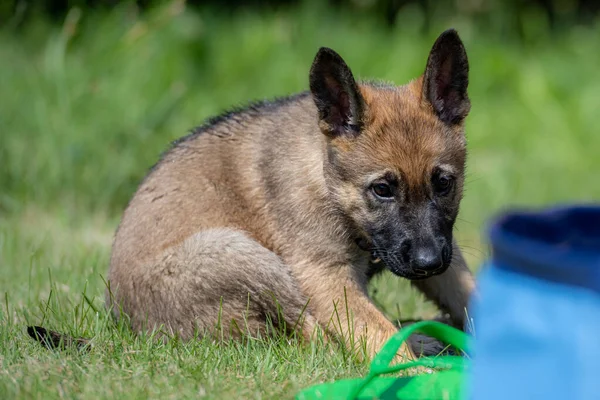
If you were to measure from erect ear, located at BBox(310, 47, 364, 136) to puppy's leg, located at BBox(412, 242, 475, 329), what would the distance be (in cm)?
87

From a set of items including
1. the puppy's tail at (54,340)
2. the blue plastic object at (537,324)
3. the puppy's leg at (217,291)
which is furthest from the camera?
the puppy's leg at (217,291)

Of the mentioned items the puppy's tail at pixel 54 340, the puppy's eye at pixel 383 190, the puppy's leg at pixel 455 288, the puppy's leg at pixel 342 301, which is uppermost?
the puppy's eye at pixel 383 190

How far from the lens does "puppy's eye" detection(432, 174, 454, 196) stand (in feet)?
13.1

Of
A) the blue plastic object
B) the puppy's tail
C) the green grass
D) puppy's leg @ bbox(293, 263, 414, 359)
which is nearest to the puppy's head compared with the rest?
puppy's leg @ bbox(293, 263, 414, 359)

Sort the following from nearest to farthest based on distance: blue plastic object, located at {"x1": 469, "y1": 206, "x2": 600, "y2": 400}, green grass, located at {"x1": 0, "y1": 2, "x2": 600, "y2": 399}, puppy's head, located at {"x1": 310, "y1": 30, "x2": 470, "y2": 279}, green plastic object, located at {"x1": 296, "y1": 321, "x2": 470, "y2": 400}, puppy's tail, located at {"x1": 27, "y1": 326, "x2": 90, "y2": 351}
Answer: blue plastic object, located at {"x1": 469, "y1": 206, "x2": 600, "y2": 400} → green plastic object, located at {"x1": 296, "y1": 321, "x2": 470, "y2": 400} → green grass, located at {"x1": 0, "y1": 2, "x2": 600, "y2": 399} → puppy's tail, located at {"x1": 27, "y1": 326, "x2": 90, "y2": 351} → puppy's head, located at {"x1": 310, "y1": 30, "x2": 470, "y2": 279}

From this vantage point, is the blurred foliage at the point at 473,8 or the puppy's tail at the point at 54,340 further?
the blurred foliage at the point at 473,8

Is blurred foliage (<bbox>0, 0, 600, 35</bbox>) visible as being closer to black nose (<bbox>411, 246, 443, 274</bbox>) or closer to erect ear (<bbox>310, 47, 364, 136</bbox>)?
erect ear (<bbox>310, 47, 364, 136</bbox>)

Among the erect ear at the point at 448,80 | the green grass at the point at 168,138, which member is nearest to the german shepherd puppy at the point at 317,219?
the erect ear at the point at 448,80

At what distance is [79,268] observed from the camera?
5316mm

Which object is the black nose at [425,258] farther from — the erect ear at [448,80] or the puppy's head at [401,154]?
the erect ear at [448,80]

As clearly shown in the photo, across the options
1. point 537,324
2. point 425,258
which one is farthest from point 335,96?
point 537,324

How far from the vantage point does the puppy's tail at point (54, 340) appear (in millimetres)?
3639

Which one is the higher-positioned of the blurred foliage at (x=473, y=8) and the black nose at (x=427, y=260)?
the blurred foliage at (x=473, y=8)

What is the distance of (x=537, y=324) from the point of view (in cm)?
216
